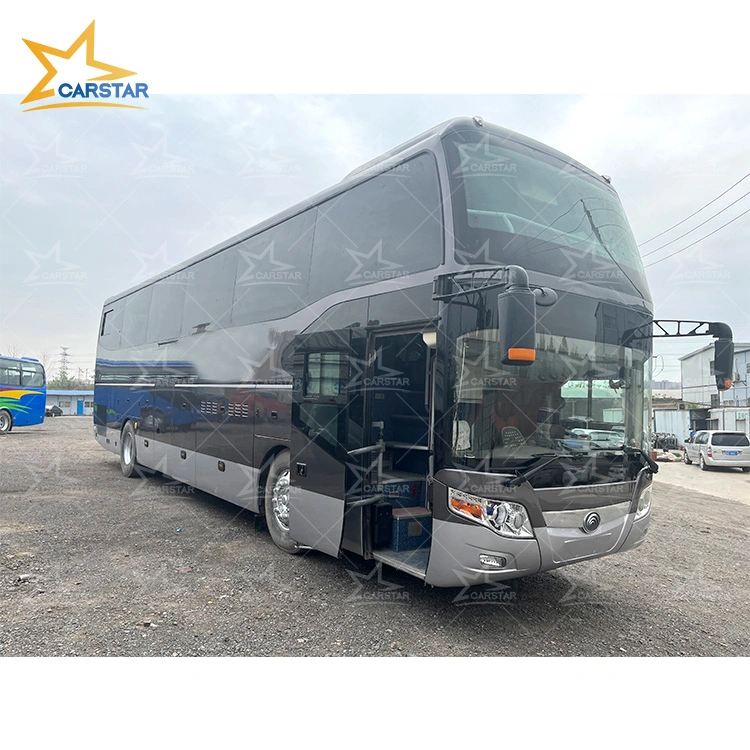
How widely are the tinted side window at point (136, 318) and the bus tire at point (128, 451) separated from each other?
1.74 metres

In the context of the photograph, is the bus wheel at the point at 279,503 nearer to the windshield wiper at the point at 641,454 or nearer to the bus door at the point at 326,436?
the bus door at the point at 326,436

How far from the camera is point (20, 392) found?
2569 centimetres

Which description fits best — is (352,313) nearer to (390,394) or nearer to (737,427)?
(390,394)

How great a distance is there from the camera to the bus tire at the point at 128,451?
11570 millimetres

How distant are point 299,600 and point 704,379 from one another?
41.8m

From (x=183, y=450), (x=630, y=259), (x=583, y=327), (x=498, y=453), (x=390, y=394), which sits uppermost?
Result: (x=630, y=259)

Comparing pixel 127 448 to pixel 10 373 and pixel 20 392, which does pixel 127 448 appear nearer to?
pixel 10 373

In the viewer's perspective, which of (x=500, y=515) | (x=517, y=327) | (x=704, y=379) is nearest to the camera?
(x=517, y=327)

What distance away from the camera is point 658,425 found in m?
35.4

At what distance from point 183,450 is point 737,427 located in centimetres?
2855

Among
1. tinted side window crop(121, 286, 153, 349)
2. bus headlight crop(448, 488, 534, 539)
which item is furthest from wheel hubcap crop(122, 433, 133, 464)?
bus headlight crop(448, 488, 534, 539)

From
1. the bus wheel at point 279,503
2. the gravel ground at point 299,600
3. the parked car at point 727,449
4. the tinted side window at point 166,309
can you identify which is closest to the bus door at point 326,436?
the bus wheel at point 279,503

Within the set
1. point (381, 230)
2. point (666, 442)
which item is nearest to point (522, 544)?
point (381, 230)

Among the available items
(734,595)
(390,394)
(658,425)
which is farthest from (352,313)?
(658,425)
